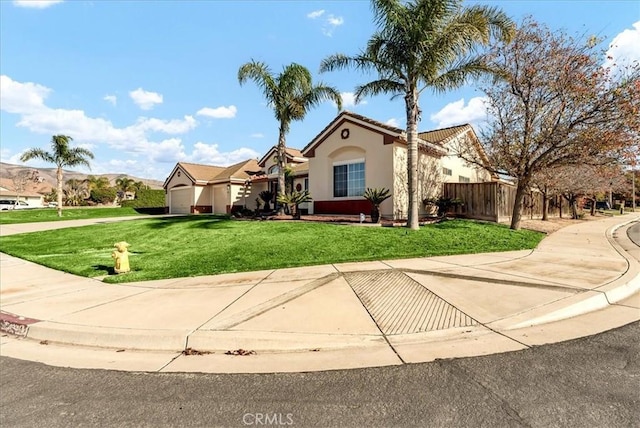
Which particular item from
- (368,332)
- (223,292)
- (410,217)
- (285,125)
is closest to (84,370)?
(223,292)

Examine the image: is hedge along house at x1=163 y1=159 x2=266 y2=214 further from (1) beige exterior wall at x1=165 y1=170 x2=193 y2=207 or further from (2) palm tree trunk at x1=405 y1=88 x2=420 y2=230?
(2) palm tree trunk at x1=405 y1=88 x2=420 y2=230

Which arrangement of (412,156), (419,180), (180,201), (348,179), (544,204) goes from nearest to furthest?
(412,156) → (419,180) → (348,179) → (544,204) → (180,201)

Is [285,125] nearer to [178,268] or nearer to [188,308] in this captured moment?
[178,268]

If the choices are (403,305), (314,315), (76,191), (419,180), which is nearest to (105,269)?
(314,315)

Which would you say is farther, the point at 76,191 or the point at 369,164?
the point at 76,191

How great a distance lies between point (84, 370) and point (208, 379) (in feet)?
4.92

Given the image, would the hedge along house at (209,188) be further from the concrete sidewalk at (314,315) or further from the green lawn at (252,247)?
the concrete sidewalk at (314,315)

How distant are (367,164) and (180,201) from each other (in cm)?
2462

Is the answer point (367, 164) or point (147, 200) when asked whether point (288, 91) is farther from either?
point (147, 200)

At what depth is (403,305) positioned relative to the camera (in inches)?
204

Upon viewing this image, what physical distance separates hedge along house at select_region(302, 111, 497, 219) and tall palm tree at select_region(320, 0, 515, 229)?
96.9 inches

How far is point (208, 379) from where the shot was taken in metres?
3.32

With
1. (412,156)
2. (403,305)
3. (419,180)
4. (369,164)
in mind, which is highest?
(369,164)

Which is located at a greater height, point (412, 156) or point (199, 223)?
point (412, 156)
